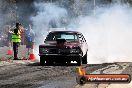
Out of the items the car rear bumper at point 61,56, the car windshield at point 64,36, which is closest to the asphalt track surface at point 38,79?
the car rear bumper at point 61,56

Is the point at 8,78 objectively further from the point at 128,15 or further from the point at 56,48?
the point at 128,15

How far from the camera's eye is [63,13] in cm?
5691

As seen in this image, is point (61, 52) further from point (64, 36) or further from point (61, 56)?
point (64, 36)

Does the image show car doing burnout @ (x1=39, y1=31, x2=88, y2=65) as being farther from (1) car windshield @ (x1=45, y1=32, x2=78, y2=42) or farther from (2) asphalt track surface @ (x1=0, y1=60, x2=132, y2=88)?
(2) asphalt track surface @ (x1=0, y1=60, x2=132, y2=88)

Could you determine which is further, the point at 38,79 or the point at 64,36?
the point at 64,36

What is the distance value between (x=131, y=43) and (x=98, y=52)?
10.6 feet

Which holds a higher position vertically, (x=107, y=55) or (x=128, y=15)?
Result: (x=128, y=15)

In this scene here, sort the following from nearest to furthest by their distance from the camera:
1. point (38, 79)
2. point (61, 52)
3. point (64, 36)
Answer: point (38, 79) < point (61, 52) < point (64, 36)

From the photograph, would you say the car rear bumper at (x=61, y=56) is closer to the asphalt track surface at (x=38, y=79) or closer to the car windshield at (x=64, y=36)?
the car windshield at (x=64, y=36)

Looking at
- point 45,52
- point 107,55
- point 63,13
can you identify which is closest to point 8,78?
point 45,52

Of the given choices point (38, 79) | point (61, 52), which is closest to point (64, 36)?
point (61, 52)

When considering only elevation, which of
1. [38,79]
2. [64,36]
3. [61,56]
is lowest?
[38,79]

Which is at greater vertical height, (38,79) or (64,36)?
(64,36)

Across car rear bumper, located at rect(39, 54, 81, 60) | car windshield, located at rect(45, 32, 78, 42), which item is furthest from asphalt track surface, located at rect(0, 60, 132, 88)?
car windshield, located at rect(45, 32, 78, 42)
